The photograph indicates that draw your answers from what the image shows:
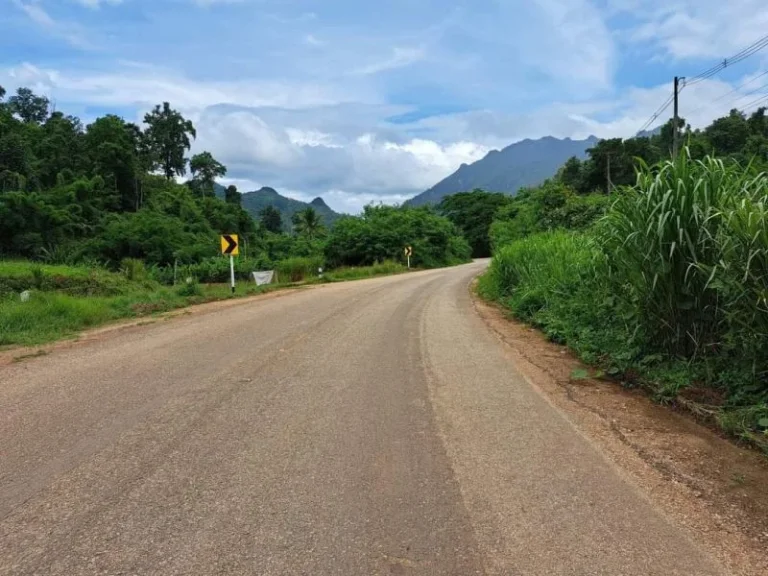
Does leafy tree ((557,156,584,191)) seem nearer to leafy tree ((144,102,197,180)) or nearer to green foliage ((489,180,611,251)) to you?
green foliage ((489,180,611,251))

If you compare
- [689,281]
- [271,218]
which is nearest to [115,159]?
[271,218]

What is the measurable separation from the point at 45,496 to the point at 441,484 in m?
2.51

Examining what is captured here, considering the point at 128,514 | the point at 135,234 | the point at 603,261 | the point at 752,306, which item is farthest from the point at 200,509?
the point at 135,234

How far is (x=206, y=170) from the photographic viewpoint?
94.4 meters

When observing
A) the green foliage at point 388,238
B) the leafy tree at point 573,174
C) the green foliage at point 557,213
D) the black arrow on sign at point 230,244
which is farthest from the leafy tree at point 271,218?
the black arrow on sign at point 230,244

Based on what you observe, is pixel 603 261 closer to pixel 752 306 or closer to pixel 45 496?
pixel 752 306

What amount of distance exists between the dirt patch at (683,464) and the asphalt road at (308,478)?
0.60ft

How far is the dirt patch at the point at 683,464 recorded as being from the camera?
3.06 m

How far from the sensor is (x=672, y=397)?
556cm

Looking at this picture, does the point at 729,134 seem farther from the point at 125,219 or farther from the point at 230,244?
the point at 125,219

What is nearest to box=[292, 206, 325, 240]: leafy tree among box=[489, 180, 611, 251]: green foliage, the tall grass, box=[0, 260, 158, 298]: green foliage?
box=[489, 180, 611, 251]: green foliage

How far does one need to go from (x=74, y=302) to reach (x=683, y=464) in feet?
40.1

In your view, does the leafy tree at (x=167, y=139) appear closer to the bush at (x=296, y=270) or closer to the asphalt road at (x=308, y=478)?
the bush at (x=296, y=270)

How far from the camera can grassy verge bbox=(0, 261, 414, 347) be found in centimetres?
1032
